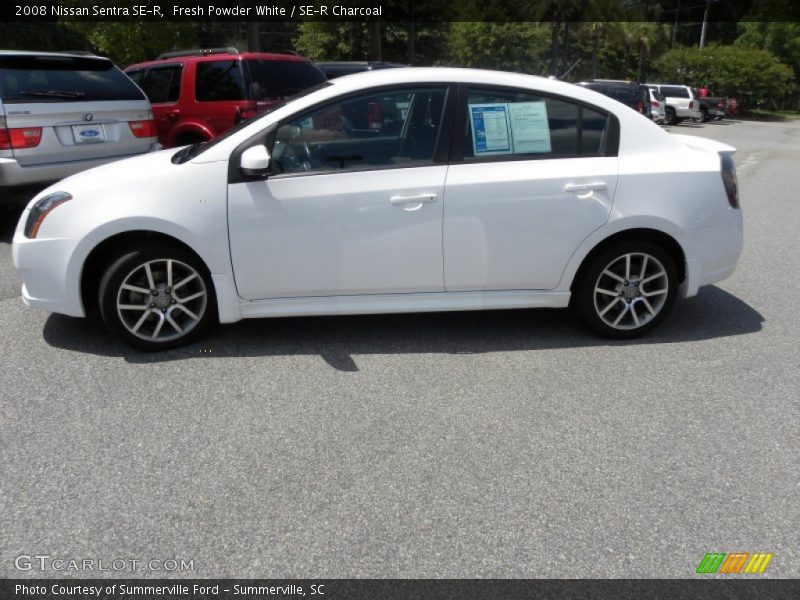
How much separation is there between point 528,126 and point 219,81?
6.20m

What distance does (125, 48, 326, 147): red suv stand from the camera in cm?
928

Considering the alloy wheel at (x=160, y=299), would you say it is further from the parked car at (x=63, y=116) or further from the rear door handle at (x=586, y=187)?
the parked car at (x=63, y=116)

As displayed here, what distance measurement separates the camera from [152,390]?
155 inches

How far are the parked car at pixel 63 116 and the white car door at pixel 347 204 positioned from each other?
362cm

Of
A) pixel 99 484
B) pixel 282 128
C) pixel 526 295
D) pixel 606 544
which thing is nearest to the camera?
pixel 606 544

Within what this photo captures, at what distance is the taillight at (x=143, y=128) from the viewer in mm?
7605

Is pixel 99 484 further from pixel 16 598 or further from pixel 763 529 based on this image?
pixel 763 529

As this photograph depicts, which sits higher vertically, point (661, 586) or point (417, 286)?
point (417, 286)

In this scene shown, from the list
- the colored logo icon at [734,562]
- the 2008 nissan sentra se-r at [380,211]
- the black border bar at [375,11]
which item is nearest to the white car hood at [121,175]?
the 2008 nissan sentra se-r at [380,211]

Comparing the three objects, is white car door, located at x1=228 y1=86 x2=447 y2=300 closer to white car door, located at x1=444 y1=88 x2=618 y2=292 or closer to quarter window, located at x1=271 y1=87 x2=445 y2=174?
quarter window, located at x1=271 y1=87 x2=445 y2=174

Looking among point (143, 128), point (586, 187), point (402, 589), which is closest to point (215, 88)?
point (143, 128)

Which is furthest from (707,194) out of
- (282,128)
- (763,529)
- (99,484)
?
(99,484)

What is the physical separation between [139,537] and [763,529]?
2.41 metres

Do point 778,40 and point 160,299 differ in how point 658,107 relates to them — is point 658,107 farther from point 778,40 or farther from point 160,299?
point 160,299
